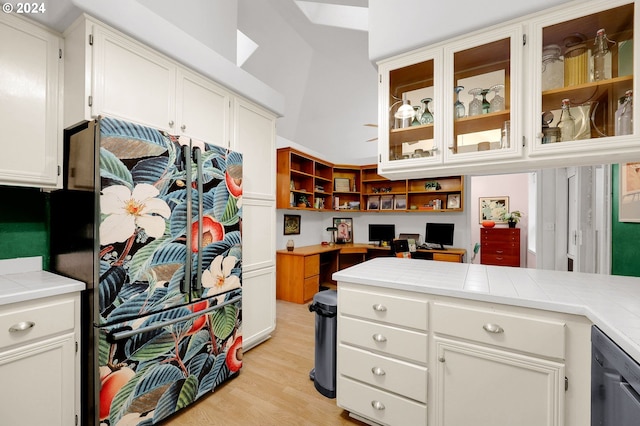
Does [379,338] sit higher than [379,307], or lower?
lower

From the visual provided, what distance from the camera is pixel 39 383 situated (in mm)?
1297

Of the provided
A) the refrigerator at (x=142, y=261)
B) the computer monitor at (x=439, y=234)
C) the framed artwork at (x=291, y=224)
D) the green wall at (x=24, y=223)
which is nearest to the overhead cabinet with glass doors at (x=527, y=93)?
the refrigerator at (x=142, y=261)

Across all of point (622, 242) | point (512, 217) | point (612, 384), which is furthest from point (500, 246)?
point (612, 384)

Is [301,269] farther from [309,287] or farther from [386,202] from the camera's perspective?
[386,202]

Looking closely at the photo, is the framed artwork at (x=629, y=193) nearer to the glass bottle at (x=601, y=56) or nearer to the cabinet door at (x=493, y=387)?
the glass bottle at (x=601, y=56)

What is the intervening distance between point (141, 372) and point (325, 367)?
3.86 feet

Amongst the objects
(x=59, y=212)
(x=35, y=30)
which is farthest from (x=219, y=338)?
(x=35, y=30)

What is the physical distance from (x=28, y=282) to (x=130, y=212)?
2.07ft

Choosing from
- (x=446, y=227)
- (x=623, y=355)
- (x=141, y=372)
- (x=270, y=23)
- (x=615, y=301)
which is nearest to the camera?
(x=623, y=355)

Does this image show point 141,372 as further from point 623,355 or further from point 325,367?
point 623,355

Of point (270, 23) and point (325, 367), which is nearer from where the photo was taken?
point (325, 367)

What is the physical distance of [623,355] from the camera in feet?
2.80

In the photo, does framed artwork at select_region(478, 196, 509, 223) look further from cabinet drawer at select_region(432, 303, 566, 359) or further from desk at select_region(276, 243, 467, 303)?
cabinet drawer at select_region(432, 303, 566, 359)

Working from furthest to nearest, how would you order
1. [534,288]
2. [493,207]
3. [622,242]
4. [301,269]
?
[493,207] < [301,269] < [622,242] < [534,288]
